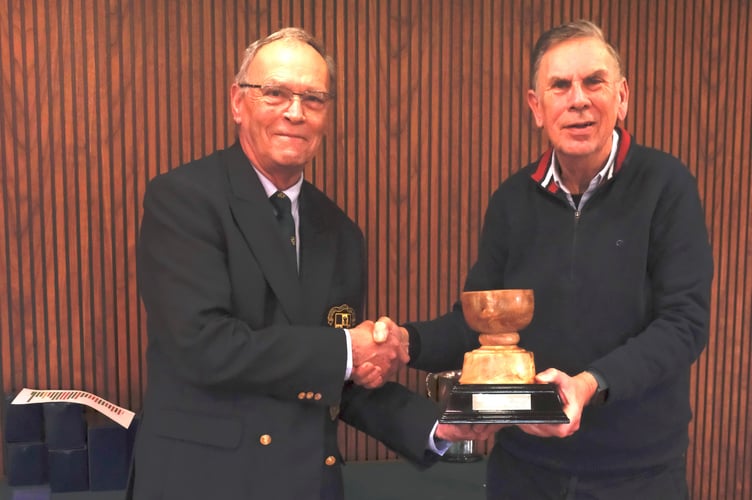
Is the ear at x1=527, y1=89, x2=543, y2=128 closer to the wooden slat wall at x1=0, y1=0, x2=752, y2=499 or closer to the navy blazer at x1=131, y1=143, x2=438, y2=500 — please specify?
the navy blazer at x1=131, y1=143, x2=438, y2=500

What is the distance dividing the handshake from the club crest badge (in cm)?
8

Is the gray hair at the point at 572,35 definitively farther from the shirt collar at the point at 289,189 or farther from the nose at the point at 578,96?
the shirt collar at the point at 289,189

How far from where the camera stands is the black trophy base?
1.44 meters

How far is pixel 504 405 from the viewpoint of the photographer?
1.48m

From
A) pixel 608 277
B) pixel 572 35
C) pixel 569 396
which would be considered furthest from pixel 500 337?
pixel 572 35

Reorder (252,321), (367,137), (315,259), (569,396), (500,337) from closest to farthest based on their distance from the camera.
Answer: (569,396), (500,337), (252,321), (315,259), (367,137)

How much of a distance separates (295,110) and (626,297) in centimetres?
98

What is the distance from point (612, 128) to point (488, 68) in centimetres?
150

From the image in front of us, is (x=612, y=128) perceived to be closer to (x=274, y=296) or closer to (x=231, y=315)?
(x=274, y=296)

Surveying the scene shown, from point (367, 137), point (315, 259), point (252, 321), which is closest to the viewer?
point (252, 321)

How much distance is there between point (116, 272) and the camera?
9.39ft

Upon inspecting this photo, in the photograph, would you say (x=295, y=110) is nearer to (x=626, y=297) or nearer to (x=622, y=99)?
(x=622, y=99)

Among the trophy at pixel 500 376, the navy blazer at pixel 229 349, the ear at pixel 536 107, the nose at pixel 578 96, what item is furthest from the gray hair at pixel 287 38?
the trophy at pixel 500 376

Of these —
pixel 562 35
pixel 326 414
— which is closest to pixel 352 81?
pixel 562 35
